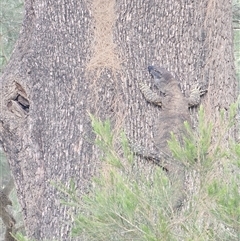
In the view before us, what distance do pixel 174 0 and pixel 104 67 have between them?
633 millimetres

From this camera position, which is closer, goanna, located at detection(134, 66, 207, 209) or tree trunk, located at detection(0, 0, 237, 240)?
goanna, located at detection(134, 66, 207, 209)

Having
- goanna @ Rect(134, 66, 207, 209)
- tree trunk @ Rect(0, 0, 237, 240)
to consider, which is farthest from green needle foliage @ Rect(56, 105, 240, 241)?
tree trunk @ Rect(0, 0, 237, 240)

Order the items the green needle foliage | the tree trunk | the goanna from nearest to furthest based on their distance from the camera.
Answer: the green needle foliage < the goanna < the tree trunk

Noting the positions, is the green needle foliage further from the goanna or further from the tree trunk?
the tree trunk

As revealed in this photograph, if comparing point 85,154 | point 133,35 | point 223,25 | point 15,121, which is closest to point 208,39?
point 223,25

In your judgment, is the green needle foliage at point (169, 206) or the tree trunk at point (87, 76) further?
the tree trunk at point (87, 76)

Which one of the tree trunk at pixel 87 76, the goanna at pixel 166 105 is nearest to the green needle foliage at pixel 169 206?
the goanna at pixel 166 105

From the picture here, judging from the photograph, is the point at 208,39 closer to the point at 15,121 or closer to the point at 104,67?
the point at 104,67

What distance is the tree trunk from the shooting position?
3.77m

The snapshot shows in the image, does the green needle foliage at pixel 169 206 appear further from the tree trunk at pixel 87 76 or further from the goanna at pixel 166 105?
the tree trunk at pixel 87 76

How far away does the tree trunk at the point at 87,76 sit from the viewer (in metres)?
3.77

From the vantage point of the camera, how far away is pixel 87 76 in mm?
3896

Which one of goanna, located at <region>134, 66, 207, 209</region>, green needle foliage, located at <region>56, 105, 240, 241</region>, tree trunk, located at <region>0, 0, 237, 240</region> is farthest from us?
tree trunk, located at <region>0, 0, 237, 240</region>

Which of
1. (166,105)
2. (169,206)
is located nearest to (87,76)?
(166,105)
